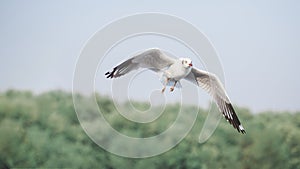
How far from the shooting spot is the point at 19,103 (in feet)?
43.6

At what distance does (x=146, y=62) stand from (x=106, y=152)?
8.75 m

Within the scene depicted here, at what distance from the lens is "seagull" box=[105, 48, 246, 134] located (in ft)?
13.4

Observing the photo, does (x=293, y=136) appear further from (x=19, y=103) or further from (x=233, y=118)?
(x=233, y=118)

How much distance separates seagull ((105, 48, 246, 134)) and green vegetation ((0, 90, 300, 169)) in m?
7.58

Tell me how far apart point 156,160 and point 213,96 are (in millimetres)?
7820

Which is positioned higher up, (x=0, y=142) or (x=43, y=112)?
(x=43, y=112)

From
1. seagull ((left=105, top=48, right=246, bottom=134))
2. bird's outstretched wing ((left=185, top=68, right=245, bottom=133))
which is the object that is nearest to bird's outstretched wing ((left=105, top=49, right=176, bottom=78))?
seagull ((left=105, top=48, right=246, bottom=134))

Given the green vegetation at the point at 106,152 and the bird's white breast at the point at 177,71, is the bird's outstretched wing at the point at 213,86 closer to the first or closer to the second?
the bird's white breast at the point at 177,71

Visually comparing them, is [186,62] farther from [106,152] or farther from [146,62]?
[106,152]

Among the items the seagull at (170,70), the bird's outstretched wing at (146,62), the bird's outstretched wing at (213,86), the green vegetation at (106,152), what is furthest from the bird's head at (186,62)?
the green vegetation at (106,152)

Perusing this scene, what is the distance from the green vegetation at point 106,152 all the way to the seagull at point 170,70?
7578 millimetres

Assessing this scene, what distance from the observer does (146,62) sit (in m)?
4.30

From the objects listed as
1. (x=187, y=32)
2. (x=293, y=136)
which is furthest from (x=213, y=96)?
(x=293, y=136)

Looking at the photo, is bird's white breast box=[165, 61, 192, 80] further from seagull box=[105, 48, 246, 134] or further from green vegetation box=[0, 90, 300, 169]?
green vegetation box=[0, 90, 300, 169]
